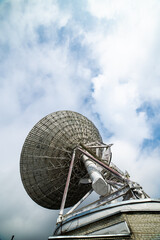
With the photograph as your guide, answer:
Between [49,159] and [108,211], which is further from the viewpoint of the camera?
[49,159]

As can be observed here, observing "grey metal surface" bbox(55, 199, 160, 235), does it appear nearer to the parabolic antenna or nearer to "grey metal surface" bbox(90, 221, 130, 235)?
"grey metal surface" bbox(90, 221, 130, 235)

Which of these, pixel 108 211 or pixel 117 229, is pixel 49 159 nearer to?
pixel 108 211

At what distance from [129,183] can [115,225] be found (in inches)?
146

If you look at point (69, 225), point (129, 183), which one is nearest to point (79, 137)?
point (129, 183)

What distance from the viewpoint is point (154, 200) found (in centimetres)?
816

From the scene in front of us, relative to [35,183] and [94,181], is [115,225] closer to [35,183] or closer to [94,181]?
[94,181]

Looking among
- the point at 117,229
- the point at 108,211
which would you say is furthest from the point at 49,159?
the point at 117,229

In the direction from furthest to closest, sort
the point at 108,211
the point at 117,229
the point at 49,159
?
the point at 49,159 → the point at 108,211 → the point at 117,229

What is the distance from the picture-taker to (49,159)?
62.4 ft

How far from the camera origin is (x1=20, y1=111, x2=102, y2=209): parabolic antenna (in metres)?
19.0

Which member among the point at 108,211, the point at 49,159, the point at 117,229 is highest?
the point at 49,159

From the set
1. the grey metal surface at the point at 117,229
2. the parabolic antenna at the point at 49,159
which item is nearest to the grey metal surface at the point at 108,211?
the grey metal surface at the point at 117,229

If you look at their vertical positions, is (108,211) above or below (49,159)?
below

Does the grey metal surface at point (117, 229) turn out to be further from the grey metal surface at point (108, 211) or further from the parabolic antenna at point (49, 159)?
the parabolic antenna at point (49, 159)
